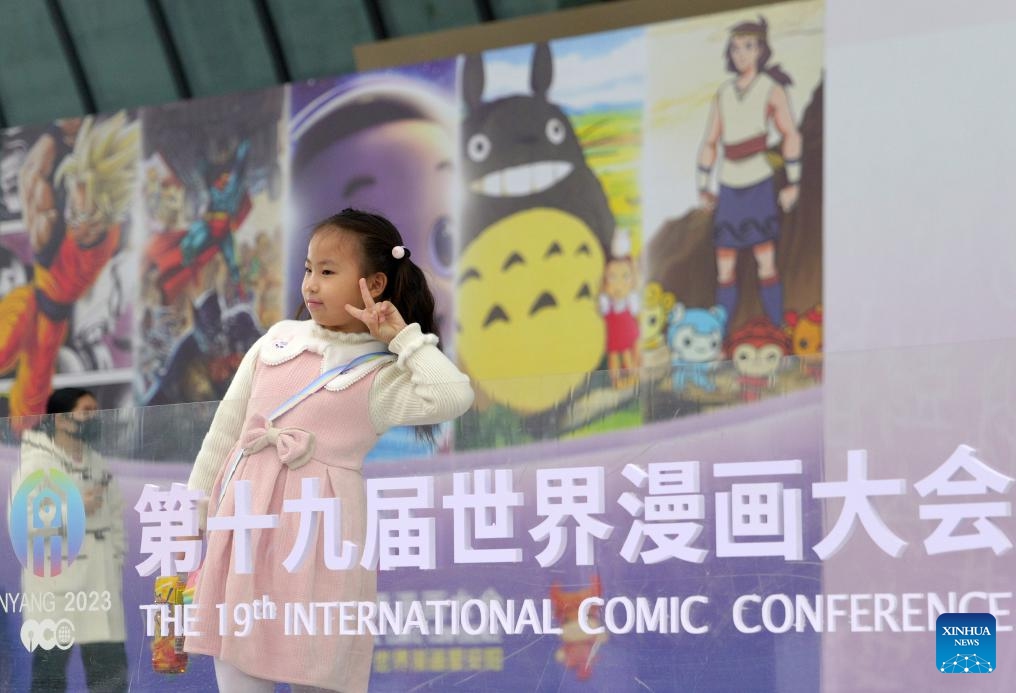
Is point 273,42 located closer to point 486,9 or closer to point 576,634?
point 486,9

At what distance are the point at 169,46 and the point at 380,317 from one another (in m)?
5.87

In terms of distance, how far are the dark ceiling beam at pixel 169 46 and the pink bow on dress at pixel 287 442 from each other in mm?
5766

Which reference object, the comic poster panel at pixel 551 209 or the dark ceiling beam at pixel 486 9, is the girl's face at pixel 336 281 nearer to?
the comic poster panel at pixel 551 209

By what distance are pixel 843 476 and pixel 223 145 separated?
5653 millimetres

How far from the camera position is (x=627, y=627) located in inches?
95.4

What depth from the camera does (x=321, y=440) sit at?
8.57ft

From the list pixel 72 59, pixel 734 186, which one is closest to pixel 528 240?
pixel 734 186

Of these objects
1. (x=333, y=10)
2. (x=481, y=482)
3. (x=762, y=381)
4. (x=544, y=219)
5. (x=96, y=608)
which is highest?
(x=333, y=10)

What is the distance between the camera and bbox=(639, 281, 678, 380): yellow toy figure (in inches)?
255

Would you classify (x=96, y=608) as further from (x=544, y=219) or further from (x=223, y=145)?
(x=223, y=145)

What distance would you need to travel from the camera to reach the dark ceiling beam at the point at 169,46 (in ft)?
26.4

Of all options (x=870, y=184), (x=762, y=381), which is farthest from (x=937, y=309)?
(x=762, y=381)

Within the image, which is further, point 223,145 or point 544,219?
point 223,145

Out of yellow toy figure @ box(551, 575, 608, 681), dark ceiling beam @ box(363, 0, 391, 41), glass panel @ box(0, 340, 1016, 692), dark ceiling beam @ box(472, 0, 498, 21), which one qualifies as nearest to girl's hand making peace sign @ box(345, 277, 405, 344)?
glass panel @ box(0, 340, 1016, 692)
